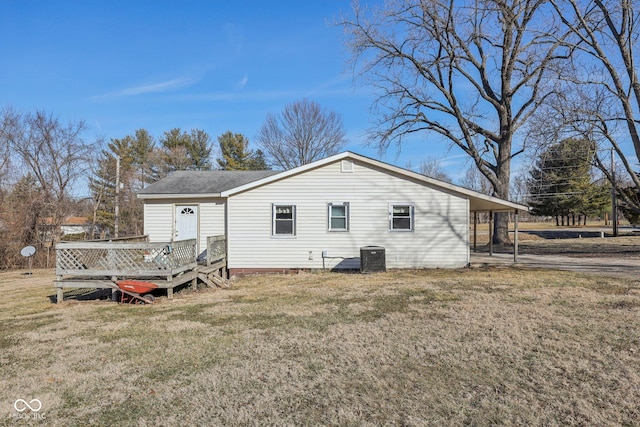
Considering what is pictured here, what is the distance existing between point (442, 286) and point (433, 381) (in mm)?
5676

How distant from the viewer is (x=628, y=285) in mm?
8898

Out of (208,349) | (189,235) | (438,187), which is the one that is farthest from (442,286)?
(189,235)

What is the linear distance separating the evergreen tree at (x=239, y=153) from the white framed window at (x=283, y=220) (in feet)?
76.6

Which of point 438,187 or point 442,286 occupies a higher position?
point 438,187

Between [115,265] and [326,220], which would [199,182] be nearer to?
[326,220]

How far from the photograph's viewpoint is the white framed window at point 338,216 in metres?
12.2

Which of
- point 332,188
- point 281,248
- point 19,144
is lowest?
point 281,248

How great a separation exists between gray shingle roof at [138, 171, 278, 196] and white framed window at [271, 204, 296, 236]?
220 centimetres

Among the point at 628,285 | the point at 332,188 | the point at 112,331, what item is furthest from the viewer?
the point at 332,188

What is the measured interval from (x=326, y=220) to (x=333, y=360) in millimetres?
7878

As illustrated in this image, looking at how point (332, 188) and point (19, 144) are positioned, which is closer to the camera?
point (332, 188)

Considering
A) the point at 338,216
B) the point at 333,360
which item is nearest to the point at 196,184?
the point at 338,216

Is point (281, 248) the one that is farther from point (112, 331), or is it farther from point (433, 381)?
point (433, 381)

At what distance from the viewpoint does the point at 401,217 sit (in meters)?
12.3
